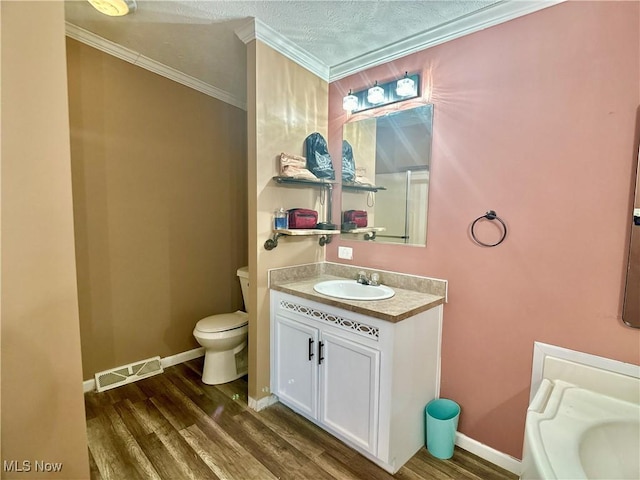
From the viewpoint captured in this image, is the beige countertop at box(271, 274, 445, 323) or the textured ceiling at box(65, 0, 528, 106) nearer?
the beige countertop at box(271, 274, 445, 323)

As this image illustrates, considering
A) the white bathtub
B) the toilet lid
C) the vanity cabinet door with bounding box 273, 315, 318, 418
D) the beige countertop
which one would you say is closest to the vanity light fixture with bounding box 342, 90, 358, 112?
the beige countertop

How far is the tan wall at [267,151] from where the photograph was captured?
6.42 ft

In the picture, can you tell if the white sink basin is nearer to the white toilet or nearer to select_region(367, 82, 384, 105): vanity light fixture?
the white toilet

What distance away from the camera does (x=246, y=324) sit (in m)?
2.48

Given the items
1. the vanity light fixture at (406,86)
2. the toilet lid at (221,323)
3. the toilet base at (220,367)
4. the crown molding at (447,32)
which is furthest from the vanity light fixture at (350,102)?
the toilet base at (220,367)

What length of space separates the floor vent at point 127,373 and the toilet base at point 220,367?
414 millimetres

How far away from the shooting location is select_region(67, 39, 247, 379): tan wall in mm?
2109

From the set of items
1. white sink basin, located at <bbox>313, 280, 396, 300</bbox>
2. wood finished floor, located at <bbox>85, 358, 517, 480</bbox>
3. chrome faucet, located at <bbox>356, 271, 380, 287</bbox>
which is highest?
chrome faucet, located at <bbox>356, 271, 380, 287</bbox>

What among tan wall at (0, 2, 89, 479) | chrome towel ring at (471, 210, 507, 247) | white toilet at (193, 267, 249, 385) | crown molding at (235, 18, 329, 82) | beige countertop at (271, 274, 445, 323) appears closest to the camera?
tan wall at (0, 2, 89, 479)

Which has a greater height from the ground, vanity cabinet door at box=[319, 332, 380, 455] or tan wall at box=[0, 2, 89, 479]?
tan wall at box=[0, 2, 89, 479]

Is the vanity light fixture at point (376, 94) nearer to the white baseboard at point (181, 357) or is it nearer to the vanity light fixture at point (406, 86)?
the vanity light fixture at point (406, 86)

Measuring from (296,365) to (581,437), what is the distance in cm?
141

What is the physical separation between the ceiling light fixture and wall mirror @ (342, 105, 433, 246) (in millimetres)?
1475

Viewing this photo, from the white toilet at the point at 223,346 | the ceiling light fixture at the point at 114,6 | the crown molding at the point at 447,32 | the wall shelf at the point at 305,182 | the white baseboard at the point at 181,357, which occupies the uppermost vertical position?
the ceiling light fixture at the point at 114,6
